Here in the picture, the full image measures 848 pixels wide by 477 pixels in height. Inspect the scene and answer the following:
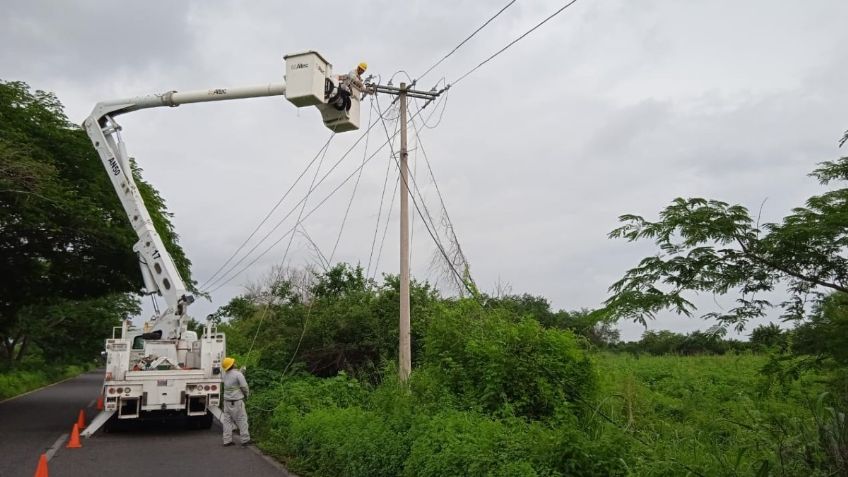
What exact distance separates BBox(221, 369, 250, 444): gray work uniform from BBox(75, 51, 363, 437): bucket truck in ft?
5.95

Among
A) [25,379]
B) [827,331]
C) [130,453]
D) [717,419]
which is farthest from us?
[25,379]

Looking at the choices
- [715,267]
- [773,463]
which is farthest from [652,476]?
[715,267]

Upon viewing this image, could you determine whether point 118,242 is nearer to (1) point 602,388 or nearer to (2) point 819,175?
(1) point 602,388

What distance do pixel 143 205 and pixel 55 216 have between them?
109 inches

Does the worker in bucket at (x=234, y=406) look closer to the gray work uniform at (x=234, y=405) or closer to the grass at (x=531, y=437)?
the gray work uniform at (x=234, y=405)

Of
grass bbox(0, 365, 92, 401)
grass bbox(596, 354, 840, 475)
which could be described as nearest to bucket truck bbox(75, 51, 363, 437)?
grass bbox(596, 354, 840, 475)

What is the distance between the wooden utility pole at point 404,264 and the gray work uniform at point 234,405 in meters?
3.02

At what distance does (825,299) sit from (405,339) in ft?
27.0

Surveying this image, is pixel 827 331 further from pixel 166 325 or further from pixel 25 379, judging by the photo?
pixel 25 379

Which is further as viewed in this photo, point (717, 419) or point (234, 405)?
point (234, 405)

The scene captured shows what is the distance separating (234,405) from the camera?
12.5m

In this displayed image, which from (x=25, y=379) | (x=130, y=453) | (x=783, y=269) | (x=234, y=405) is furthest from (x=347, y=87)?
(x=25, y=379)

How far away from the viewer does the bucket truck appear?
12.6 metres

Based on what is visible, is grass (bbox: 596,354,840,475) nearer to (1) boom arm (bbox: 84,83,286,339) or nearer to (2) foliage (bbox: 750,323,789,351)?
(2) foliage (bbox: 750,323,789,351)
